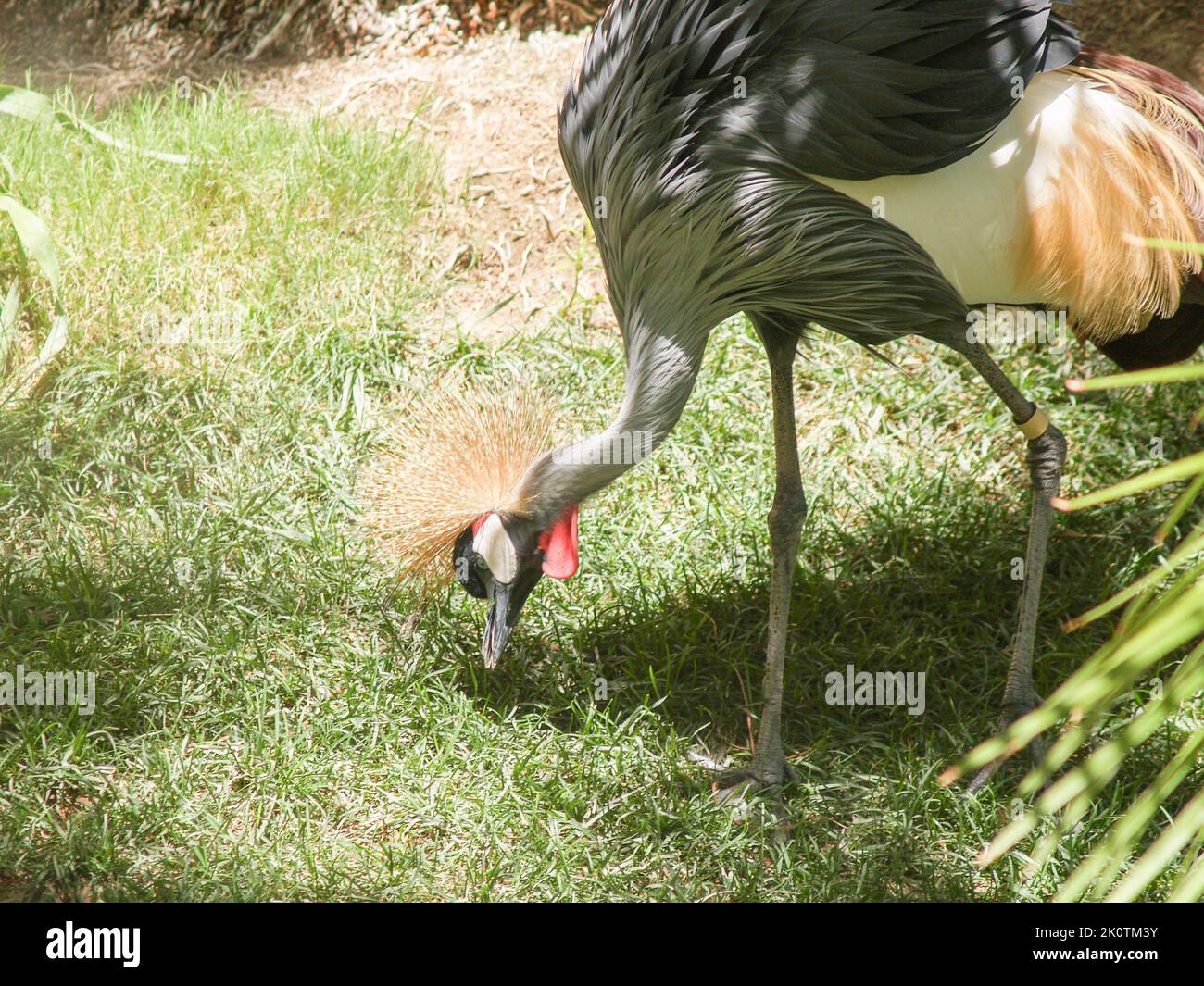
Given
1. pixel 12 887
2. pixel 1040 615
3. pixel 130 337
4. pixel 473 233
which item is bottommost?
pixel 12 887

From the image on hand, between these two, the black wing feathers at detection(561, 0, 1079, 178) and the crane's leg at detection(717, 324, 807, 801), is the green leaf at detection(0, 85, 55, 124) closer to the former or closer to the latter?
the black wing feathers at detection(561, 0, 1079, 178)

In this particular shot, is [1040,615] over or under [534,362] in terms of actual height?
under

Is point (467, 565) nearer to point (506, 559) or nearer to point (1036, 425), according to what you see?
point (506, 559)

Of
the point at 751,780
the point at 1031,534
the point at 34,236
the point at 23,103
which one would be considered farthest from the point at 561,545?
the point at 23,103

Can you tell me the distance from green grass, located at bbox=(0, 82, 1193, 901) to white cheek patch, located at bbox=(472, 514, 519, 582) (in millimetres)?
464

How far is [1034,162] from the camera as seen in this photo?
8.04ft

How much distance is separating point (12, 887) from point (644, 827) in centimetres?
127

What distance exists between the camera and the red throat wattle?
2.51 m

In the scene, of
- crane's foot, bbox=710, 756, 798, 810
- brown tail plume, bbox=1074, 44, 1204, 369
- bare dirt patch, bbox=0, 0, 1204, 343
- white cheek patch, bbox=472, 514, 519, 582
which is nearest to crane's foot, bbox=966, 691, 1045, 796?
crane's foot, bbox=710, 756, 798, 810

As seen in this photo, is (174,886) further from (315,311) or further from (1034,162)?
(1034,162)

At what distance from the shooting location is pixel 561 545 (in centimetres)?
252

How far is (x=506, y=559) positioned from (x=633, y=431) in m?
0.38

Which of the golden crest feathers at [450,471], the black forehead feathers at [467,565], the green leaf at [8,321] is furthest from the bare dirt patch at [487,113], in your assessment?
the black forehead feathers at [467,565]
